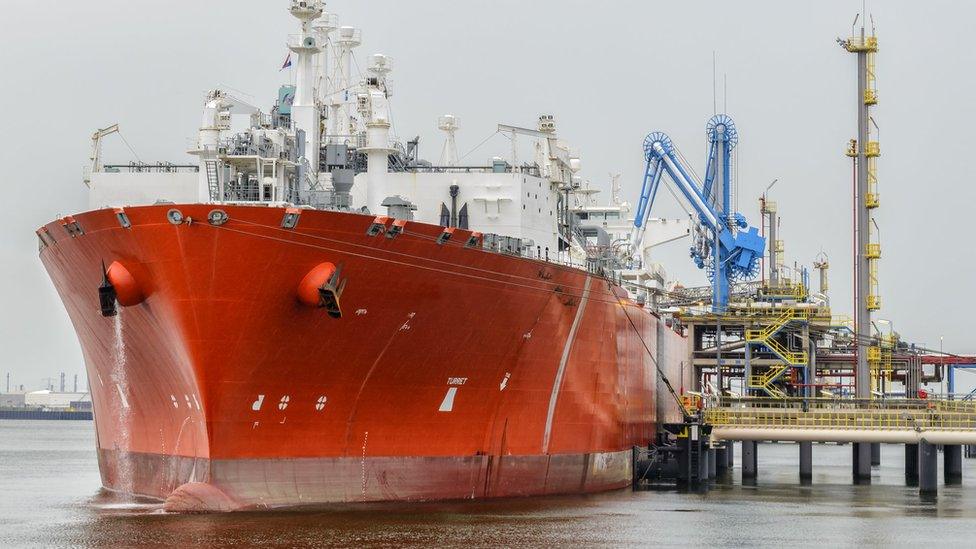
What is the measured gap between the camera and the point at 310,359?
93.8 feet

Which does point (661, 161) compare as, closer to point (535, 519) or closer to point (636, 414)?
point (636, 414)

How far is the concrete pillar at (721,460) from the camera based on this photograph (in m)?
53.7

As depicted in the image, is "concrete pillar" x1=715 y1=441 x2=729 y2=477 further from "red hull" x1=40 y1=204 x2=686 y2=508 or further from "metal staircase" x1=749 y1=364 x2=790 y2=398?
"red hull" x1=40 y1=204 x2=686 y2=508

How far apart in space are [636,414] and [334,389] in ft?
55.8

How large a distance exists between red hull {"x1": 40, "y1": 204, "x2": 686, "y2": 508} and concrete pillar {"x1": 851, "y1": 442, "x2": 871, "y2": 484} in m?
19.6

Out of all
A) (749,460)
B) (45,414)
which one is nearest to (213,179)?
(749,460)

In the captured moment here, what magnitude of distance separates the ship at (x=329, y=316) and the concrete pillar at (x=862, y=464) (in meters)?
15.0

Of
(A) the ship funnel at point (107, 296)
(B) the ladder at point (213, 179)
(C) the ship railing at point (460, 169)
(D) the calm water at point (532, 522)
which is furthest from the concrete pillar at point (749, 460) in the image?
(A) the ship funnel at point (107, 296)

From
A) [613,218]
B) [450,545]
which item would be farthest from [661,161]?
[450,545]

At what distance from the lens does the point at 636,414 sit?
44.2 meters

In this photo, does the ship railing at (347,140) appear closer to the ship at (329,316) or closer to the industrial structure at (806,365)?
the ship at (329,316)

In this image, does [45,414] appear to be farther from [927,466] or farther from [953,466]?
[927,466]

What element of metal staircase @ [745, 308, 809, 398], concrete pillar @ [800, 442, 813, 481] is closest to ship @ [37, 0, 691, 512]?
concrete pillar @ [800, 442, 813, 481]

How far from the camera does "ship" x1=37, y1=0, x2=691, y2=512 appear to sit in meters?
27.9
